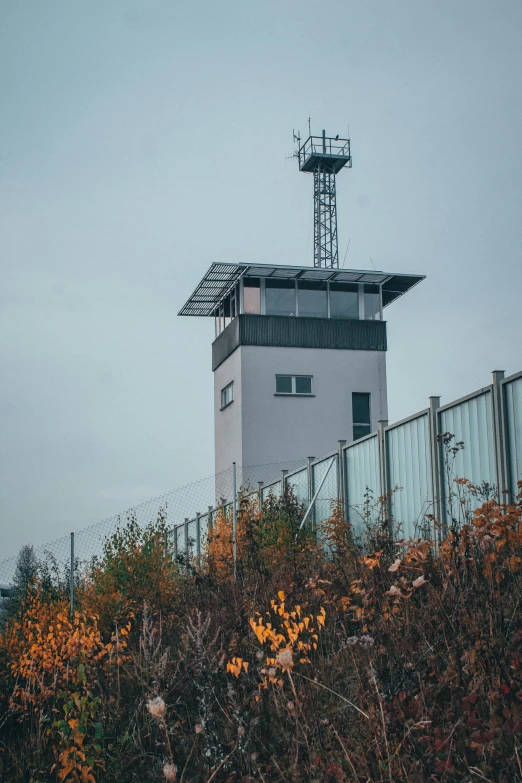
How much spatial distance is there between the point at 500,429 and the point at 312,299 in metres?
20.2

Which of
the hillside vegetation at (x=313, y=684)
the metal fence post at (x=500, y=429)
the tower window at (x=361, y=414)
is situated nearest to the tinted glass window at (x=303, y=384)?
the tower window at (x=361, y=414)

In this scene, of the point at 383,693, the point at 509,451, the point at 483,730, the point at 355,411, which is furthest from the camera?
the point at 355,411

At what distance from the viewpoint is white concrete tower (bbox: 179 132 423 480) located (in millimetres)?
28812

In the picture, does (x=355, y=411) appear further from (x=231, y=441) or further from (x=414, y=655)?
(x=414, y=655)

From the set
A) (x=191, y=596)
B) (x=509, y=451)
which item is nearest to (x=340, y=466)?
(x=509, y=451)

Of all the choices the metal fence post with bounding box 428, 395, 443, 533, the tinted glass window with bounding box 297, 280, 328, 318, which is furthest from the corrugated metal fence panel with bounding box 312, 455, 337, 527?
the tinted glass window with bounding box 297, 280, 328, 318

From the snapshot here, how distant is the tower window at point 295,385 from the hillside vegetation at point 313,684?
1982 cm

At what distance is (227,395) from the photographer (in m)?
31.2

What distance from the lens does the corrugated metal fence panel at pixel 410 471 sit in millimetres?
12859

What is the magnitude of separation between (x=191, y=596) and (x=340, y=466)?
705cm

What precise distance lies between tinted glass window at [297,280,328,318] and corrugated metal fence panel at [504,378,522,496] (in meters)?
19.8

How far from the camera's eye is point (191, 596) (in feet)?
32.5

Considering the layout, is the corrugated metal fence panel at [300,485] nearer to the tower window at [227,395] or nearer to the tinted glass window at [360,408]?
the tinted glass window at [360,408]

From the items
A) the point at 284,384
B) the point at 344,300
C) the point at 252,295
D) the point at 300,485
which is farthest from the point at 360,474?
the point at 344,300
